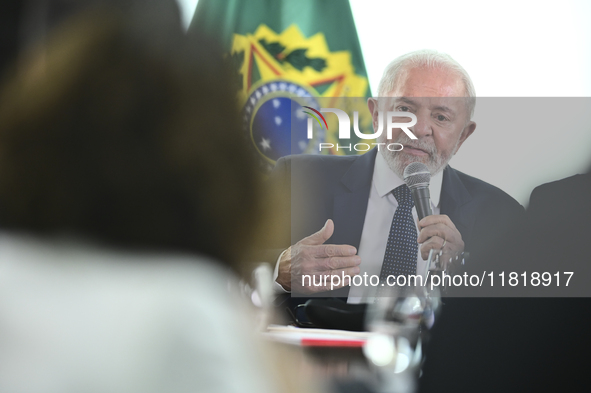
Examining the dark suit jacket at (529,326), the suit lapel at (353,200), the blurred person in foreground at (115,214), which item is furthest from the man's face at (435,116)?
the blurred person in foreground at (115,214)

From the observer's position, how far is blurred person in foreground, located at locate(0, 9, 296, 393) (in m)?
0.27

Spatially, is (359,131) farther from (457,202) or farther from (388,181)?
(457,202)

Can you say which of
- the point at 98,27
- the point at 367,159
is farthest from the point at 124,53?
the point at 367,159

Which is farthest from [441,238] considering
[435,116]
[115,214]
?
[115,214]

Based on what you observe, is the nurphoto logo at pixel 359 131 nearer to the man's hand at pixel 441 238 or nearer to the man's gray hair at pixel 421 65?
the man's gray hair at pixel 421 65

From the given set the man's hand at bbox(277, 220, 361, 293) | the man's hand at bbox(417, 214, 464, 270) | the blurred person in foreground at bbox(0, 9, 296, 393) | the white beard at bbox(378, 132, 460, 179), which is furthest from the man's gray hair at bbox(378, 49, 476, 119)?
the blurred person in foreground at bbox(0, 9, 296, 393)

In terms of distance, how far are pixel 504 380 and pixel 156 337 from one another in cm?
140

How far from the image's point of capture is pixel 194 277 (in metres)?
0.31

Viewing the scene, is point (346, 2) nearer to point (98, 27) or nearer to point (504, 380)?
point (504, 380)

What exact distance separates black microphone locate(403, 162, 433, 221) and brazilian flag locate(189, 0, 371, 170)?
0.60 ft

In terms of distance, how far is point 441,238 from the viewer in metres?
1.41

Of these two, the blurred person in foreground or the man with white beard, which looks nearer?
the blurred person in foreground

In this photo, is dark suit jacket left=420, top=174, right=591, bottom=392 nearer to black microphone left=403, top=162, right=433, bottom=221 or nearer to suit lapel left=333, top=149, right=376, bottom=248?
black microphone left=403, top=162, right=433, bottom=221

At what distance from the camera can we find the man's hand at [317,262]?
1.44 m
